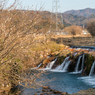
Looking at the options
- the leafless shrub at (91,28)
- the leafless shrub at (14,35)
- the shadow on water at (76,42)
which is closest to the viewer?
the leafless shrub at (14,35)

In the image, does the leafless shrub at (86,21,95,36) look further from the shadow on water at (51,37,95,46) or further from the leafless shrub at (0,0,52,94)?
the leafless shrub at (0,0,52,94)

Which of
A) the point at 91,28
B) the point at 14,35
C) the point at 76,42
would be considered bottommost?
the point at 76,42

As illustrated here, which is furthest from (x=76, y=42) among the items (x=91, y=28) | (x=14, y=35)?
(x=14, y=35)

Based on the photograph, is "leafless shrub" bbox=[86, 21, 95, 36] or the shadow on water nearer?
the shadow on water

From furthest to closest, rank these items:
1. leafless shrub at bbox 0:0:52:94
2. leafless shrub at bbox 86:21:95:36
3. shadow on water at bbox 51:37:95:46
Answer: leafless shrub at bbox 86:21:95:36, shadow on water at bbox 51:37:95:46, leafless shrub at bbox 0:0:52:94

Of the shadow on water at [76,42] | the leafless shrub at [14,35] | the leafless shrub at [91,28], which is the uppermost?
the leafless shrub at [91,28]

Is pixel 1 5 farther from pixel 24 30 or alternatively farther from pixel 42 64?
pixel 42 64

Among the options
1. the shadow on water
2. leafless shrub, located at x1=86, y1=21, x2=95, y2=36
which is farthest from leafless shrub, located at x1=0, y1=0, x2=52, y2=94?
leafless shrub, located at x1=86, y1=21, x2=95, y2=36

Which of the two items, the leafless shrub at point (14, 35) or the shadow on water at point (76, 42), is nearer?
the leafless shrub at point (14, 35)

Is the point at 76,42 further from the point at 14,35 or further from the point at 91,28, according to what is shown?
the point at 14,35

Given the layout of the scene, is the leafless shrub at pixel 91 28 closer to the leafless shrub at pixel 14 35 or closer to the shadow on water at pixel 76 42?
the shadow on water at pixel 76 42

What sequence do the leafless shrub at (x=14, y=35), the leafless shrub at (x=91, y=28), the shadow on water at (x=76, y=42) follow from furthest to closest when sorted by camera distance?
the leafless shrub at (x=91, y=28) → the shadow on water at (x=76, y=42) → the leafless shrub at (x=14, y=35)

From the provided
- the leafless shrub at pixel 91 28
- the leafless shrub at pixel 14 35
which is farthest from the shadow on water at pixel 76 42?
the leafless shrub at pixel 14 35

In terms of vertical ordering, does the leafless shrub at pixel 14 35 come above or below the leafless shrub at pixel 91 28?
below
